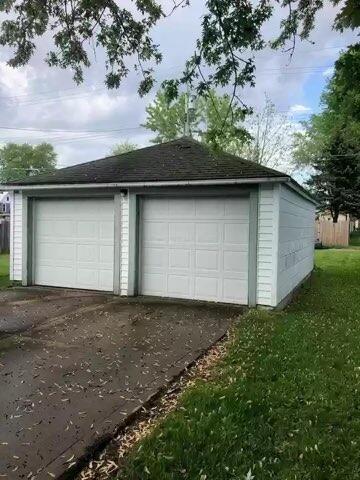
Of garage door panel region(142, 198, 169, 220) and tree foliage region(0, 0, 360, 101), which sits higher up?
tree foliage region(0, 0, 360, 101)

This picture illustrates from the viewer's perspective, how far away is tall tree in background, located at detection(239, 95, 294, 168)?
3148 cm

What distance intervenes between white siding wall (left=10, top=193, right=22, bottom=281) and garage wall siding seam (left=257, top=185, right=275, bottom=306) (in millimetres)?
5447

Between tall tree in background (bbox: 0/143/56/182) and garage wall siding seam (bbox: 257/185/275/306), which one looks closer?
garage wall siding seam (bbox: 257/185/275/306)

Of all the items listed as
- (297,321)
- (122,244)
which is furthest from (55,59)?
(297,321)

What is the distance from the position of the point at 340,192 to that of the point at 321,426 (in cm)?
2641

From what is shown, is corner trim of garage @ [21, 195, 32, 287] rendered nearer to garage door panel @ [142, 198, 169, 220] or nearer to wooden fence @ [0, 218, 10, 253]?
garage door panel @ [142, 198, 169, 220]

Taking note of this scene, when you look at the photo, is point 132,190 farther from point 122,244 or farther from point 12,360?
point 12,360

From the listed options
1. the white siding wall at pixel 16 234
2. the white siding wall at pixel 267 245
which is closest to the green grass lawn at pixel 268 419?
the white siding wall at pixel 267 245

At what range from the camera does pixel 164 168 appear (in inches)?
363

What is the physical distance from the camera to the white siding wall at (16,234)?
32.9 feet

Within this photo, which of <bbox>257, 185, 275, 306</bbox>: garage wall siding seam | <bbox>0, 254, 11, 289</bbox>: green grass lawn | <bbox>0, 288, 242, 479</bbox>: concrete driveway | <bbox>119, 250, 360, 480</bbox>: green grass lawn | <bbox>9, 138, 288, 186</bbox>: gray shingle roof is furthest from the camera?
<bbox>0, 254, 11, 289</bbox>: green grass lawn

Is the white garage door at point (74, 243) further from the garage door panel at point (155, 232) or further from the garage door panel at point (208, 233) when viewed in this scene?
the garage door panel at point (208, 233)

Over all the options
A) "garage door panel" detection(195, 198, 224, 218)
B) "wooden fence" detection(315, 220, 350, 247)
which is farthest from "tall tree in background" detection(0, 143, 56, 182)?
"garage door panel" detection(195, 198, 224, 218)

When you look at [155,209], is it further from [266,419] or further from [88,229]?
[266,419]
